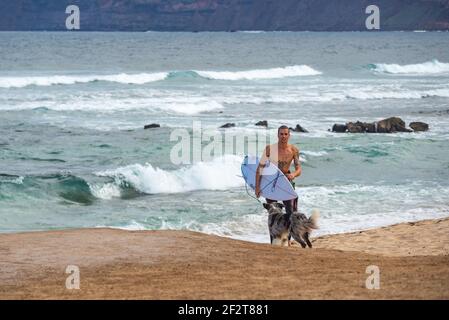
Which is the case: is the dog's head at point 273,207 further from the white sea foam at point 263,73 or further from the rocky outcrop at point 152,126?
the white sea foam at point 263,73

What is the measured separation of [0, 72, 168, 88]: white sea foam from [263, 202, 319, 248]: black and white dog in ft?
110

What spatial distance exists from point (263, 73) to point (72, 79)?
15587 mm

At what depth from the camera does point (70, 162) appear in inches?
809

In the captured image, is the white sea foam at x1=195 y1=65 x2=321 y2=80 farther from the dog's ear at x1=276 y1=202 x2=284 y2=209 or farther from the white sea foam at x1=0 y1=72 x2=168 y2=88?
the dog's ear at x1=276 y1=202 x2=284 y2=209

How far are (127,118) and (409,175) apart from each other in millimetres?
13029

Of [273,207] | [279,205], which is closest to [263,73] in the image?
[279,205]

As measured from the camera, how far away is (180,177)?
17953mm

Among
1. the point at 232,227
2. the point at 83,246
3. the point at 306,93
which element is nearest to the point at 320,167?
the point at 232,227

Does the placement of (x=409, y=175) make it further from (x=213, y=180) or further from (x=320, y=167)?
(x=213, y=180)

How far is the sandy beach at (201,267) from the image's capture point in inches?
302

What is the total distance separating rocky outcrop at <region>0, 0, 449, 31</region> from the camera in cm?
16262

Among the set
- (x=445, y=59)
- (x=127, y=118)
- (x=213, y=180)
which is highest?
(x=445, y=59)

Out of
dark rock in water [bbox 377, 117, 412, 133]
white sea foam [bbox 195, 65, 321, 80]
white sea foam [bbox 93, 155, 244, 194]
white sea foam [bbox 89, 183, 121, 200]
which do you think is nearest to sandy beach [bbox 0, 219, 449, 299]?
white sea foam [bbox 89, 183, 121, 200]

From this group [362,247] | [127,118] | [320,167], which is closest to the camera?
[362,247]
